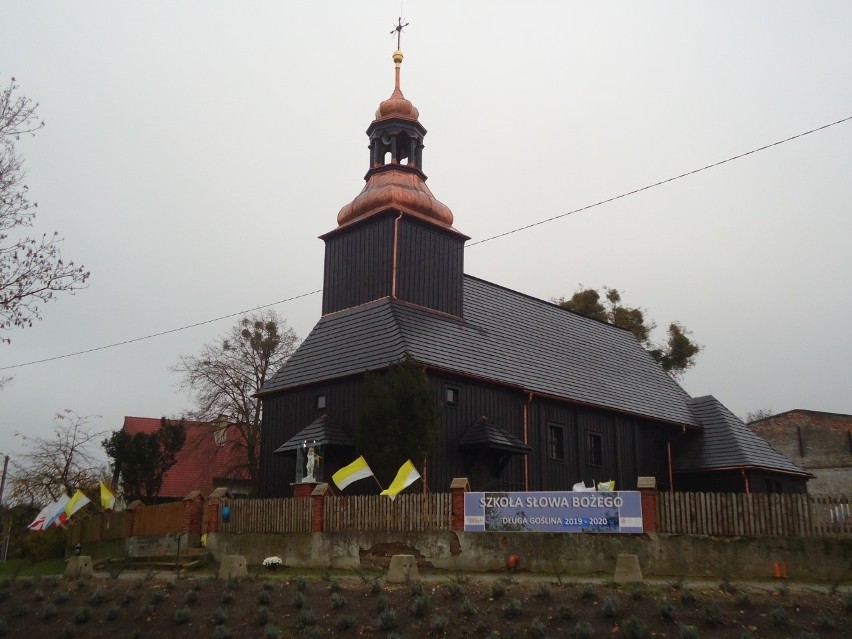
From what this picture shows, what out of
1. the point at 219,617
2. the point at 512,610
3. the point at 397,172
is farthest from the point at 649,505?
the point at 397,172

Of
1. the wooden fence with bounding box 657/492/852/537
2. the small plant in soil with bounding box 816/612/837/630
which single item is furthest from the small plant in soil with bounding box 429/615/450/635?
the wooden fence with bounding box 657/492/852/537

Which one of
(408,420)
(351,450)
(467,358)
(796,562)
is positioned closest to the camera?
(796,562)

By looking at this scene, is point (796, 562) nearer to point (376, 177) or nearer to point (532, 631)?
point (532, 631)

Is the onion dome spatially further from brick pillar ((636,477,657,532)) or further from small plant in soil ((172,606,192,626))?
small plant in soil ((172,606,192,626))

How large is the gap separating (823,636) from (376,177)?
22.2 metres

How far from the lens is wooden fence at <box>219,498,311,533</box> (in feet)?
69.4

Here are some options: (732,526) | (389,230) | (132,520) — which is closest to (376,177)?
(389,230)

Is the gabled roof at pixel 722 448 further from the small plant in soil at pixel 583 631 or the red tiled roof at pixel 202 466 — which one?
the small plant in soil at pixel 583 631

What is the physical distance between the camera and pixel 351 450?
2570 cm

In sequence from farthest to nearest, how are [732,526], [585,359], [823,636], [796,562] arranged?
[585,359], [732,526], [796,562], [823,636]

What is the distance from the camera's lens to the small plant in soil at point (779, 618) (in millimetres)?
11711

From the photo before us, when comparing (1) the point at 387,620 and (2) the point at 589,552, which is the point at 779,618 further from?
(2) the point at 589,552

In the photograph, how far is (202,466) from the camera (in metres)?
44.2

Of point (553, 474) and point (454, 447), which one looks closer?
point (454, 447)
